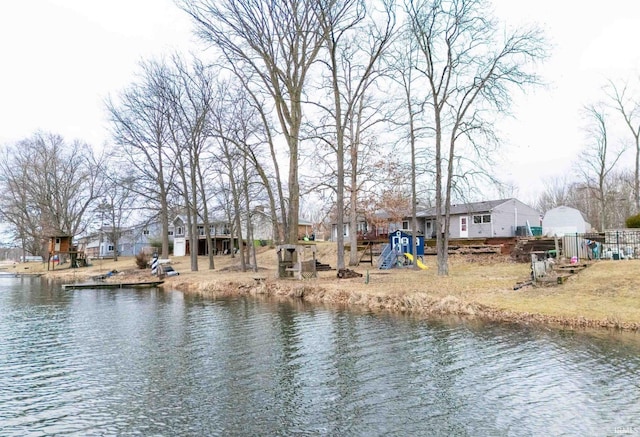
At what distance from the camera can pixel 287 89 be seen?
2534 cm

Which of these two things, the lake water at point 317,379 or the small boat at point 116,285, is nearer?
the lake water at point 317,379

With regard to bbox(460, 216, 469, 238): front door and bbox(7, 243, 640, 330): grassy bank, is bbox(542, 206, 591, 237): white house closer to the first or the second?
bbox(460, 216, 469, 238): front door

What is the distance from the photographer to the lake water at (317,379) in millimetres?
6094

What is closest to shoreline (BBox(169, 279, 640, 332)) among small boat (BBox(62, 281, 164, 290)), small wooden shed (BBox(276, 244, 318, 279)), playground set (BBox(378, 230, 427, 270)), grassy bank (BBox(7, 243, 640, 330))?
grassy bank (BBox(7, 243, 640, 330))

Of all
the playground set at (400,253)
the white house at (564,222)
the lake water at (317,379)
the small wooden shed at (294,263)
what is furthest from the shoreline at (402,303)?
the white house at (564,222)

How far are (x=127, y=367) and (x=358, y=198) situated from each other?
901 inches

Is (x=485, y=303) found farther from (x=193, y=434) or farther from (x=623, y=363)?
(x=193, y=434)

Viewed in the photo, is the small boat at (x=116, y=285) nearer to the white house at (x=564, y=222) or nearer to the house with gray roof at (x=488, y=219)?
the house with gray roof at (x=488, y=219)

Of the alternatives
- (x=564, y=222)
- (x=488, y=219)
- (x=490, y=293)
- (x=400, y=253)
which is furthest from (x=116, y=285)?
(x=564, y=222)

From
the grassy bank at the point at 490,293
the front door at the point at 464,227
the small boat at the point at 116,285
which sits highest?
the front door at the point at 464,227

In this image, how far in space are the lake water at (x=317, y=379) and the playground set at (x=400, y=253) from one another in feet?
48.0

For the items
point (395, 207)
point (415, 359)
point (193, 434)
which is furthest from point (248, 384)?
point (395, 207)

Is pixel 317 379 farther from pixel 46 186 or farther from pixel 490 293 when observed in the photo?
pixel 46 186

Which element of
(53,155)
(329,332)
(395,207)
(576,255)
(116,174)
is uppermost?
(53,155)
